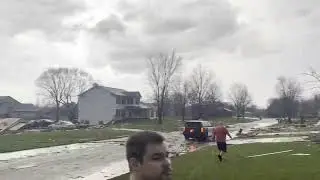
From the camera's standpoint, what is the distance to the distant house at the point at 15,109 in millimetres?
144000

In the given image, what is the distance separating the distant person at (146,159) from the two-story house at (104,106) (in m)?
106

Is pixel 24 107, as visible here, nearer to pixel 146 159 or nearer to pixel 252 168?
pixel 252 168

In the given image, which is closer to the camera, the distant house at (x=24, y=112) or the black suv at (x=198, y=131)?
the black suv at (x=198, y=131)

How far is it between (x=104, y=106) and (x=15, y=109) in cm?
4898

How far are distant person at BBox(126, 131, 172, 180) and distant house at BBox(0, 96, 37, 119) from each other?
141 metres

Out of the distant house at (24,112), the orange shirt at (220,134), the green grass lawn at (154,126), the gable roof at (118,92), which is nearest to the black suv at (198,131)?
the orange shirt at (220,134)

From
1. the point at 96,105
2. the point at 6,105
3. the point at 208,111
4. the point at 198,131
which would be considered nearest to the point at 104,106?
the point at 96,105

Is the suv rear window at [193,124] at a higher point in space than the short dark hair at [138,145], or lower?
higher

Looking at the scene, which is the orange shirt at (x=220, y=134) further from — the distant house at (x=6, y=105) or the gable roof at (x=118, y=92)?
the distant house at (x=6, y=105)

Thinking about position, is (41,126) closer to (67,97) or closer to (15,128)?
(15,128)

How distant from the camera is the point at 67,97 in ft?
430

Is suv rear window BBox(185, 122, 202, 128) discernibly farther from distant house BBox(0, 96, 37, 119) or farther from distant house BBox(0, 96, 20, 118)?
distant house BBox(0, 96, 20, 118)

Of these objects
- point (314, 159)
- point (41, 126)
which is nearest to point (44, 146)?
point (314, 159)

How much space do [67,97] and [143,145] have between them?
427ft
